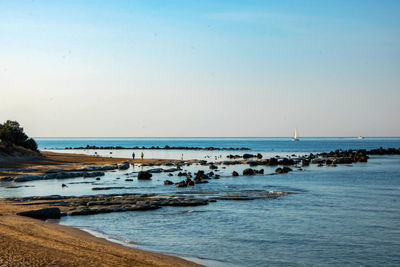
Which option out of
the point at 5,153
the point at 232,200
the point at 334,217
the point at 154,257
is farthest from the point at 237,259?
the point at 5,153

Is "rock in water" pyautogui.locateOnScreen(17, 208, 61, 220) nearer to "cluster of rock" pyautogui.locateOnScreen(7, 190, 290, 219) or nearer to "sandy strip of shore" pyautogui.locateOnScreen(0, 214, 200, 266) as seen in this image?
"cluster of rock" pyautogui.locateOnScreen(7, 190, 290, 219)

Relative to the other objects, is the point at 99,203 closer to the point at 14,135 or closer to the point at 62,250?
the point at 62,250

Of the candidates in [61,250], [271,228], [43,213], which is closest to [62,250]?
[61,250]

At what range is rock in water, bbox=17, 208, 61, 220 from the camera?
23938mm

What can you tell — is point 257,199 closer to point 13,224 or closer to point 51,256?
point 13,224

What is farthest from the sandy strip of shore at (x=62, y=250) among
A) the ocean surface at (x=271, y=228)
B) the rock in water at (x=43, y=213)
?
the rock in water at (x=43, y=213)

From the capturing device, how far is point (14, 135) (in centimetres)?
7625

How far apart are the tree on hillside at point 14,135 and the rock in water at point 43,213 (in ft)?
173

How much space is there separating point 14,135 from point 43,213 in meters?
58.2

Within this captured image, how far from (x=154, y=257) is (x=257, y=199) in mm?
18255

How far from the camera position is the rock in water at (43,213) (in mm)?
23938

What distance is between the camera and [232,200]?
32.9m

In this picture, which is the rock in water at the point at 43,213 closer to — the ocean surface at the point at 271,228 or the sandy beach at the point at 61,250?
the ocean surface at the point at 271,228

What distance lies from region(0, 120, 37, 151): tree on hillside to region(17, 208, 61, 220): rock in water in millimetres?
52821
